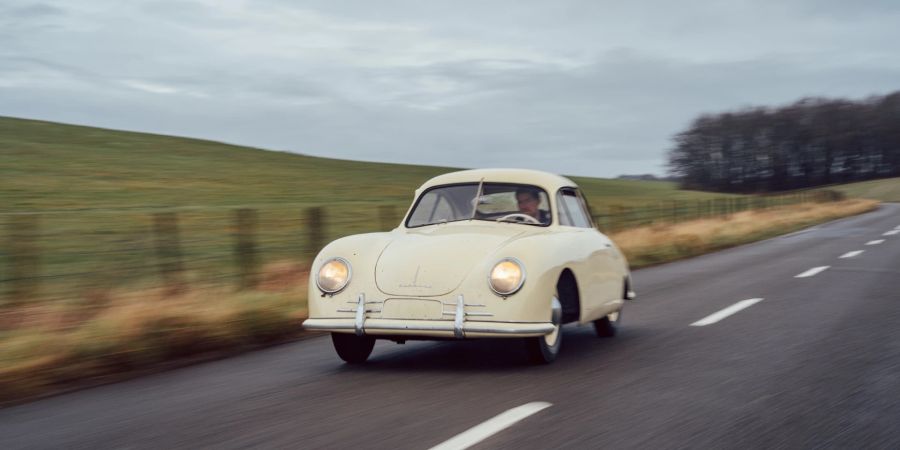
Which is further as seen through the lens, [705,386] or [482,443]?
[705,386]

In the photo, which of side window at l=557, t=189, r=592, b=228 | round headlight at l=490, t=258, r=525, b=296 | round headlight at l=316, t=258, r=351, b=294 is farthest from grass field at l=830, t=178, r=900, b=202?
round headlight at l=316, t=258, r=351, b=294

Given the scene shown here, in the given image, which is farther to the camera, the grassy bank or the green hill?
the green hill

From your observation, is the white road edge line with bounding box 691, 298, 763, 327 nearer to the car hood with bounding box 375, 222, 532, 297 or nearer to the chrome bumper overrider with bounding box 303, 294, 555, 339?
the car hood with bounding box 375, 222, 532, 297

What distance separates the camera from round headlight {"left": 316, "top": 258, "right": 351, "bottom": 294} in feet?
20.6

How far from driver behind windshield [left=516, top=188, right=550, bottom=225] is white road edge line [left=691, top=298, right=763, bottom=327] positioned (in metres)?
2.16

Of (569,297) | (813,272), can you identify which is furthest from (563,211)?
(813,272)

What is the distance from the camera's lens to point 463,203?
24.2 feet

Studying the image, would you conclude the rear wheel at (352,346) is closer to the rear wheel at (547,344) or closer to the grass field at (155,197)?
the rear wheel at (547,344)

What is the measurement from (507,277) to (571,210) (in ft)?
6.16

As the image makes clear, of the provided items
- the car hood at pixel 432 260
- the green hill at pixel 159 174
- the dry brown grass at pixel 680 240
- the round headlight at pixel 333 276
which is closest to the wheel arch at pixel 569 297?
the car hood at pixel 432 260

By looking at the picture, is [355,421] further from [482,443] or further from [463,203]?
[463,203]

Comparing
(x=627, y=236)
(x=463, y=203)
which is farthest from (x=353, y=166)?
(x=463, y=203)

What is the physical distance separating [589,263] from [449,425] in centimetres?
277

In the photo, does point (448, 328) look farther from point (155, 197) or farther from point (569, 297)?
point (155, 197)
